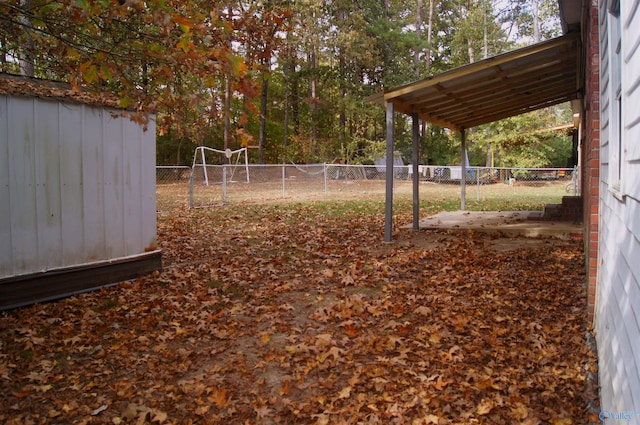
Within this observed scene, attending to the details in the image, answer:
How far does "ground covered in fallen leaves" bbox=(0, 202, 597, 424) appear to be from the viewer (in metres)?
3.45

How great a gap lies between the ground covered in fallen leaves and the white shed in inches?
12.4

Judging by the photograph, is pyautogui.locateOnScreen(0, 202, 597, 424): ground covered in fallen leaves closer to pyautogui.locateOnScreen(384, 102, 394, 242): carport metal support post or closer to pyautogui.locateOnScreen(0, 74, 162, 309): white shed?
pyautogui.locateOnScreen(0, 74, 162, 309): white shed

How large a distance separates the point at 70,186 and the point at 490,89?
7633mm

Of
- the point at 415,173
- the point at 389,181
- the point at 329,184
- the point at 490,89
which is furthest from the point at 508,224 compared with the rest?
the point at 329,184

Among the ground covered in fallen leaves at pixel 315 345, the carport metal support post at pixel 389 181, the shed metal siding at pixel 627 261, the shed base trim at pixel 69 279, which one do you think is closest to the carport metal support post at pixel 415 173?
the carport metal support post at pixel 389 181

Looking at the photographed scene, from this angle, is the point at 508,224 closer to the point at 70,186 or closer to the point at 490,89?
the point at 490,89

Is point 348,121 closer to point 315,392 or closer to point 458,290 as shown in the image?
point 458,290

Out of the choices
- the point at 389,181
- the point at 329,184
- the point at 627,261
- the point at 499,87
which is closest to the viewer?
the point at 627,261

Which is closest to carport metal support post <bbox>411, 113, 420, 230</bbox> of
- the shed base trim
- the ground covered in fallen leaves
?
the ground covered in fallen leaves

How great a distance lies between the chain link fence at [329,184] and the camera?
20.0 m

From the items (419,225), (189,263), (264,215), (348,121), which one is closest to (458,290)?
(189,263)

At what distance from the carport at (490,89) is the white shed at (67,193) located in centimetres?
447

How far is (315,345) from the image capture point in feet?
14.6

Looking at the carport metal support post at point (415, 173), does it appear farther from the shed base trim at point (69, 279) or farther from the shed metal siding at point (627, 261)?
the shed metal siding at point (627, 261)
